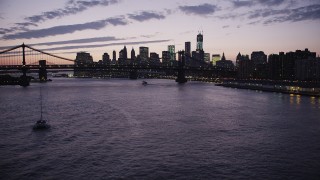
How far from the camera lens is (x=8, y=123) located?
128 ft

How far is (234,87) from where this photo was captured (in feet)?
396

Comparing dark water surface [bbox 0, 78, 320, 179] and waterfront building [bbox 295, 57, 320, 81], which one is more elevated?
waterfront building [bbox 295, 57, 320, 81]

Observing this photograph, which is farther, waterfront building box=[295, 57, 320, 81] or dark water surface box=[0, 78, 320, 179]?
waterfront building box=[295, 57, 320, 81]

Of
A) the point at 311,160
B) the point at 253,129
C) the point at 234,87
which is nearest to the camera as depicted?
the point at 311,160

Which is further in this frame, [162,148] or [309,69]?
[309,69]

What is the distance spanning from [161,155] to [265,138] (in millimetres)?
11238

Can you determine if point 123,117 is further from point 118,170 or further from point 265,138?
point 118,170

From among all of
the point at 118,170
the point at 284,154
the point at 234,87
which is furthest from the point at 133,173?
the point at 234,87

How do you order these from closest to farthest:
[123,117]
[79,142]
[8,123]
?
[79,142], [8,123], [123,117]

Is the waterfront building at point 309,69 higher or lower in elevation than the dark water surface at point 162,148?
higher

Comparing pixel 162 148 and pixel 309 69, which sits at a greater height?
pixel 309 69

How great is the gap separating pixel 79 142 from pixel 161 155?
8290 mm

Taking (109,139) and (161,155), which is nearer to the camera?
(161,155)

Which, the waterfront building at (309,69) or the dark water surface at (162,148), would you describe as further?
the waterfront building at (309,69)
